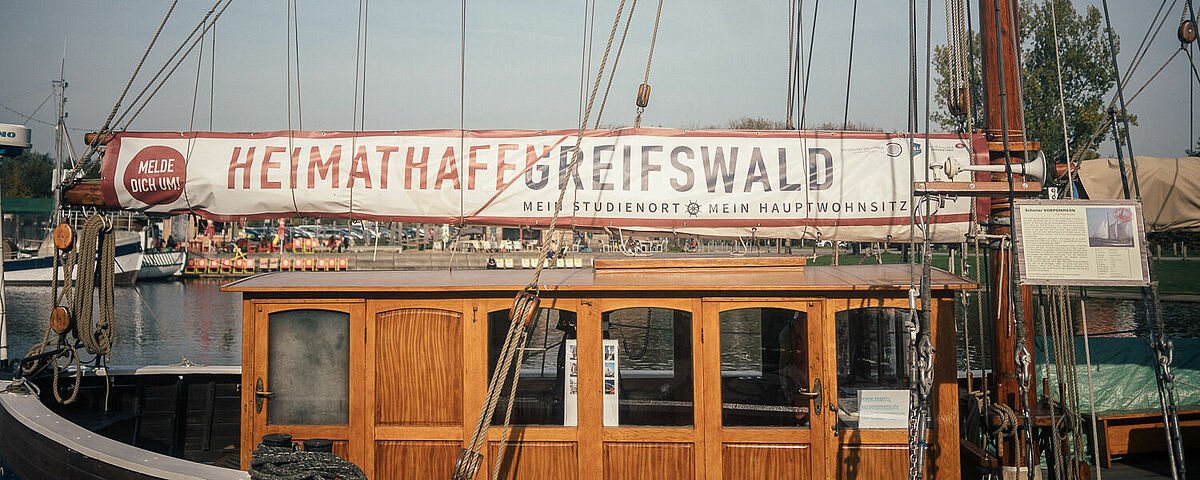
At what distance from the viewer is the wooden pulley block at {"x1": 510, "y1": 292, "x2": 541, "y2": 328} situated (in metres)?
4.99

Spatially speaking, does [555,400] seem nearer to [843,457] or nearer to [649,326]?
[649,326]

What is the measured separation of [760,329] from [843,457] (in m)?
1.05

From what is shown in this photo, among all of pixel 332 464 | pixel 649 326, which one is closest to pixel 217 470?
pixel 332 464

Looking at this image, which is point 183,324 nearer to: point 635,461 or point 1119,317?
point 635,461

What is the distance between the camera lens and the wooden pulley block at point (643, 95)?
275 inches

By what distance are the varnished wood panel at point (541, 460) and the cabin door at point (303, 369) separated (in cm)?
124

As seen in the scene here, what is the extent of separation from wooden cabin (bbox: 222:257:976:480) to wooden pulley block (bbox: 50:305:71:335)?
6.18ft

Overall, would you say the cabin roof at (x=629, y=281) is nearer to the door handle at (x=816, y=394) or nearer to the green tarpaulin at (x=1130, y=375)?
the door handle at (x=816, y=394)

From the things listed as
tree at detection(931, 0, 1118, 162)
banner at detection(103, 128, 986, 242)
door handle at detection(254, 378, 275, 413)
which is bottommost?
door handle at detection(254, 378, 275, 413)

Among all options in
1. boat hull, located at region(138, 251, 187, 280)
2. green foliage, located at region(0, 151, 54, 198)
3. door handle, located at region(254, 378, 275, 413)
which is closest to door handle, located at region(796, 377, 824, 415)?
door handle, located at region(254, 378, 275, 413)

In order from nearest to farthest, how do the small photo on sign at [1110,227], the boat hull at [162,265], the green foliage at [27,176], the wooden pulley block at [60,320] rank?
the small photo on sign at [1110,227] → the wooden pulley block at [60,320] → the boat hull at [162,265] → the green foliage at [27,176]

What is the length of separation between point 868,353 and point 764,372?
2.43ft

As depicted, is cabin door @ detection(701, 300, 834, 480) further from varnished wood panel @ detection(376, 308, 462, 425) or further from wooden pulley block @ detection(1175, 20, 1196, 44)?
wooden pulley block @ detection(1175, 20, 1196, 44)

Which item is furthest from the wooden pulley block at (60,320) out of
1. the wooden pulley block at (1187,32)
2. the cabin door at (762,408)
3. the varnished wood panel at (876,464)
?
the wooden pulley block at (1187,32)
